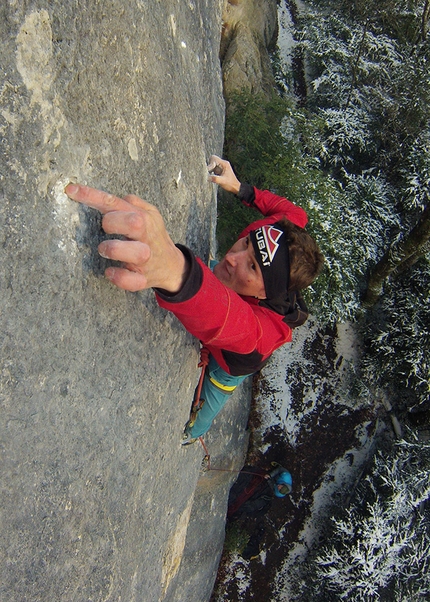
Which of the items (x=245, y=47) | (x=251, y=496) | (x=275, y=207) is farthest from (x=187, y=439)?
(x=245, y=47)

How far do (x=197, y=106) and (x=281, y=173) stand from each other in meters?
3.14

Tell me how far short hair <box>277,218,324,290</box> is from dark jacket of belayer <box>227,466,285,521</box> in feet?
18.3

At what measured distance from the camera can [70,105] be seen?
4.92 feet

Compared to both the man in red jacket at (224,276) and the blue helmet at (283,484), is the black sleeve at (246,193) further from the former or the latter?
the blue helmet at (283,484)

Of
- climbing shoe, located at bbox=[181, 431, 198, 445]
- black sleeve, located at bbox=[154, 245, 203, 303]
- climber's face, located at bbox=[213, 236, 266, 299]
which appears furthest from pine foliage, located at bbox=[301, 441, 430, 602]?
black sleeve, located at bbox=[154, 245, 203, 303]

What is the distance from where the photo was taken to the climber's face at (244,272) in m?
2.47

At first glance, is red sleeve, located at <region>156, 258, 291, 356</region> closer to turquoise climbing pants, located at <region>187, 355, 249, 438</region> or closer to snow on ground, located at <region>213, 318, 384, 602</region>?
turquoise climbing pants, located at <region>187, 355, 249, 438</region>

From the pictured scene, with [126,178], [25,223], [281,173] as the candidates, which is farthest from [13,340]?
[281,173]

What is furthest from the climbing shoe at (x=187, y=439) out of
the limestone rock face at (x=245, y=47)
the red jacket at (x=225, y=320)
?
the limestone rock face at (x=245, y=47)

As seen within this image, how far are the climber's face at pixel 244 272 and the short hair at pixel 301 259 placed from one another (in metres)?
0.21

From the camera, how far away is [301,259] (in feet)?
8.16

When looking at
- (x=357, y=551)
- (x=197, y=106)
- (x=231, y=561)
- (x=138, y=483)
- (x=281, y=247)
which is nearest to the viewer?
(x=138, y=483)

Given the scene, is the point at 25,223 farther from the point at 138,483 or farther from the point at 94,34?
the point at 138,483

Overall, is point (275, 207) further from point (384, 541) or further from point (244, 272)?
point (384, 541)
